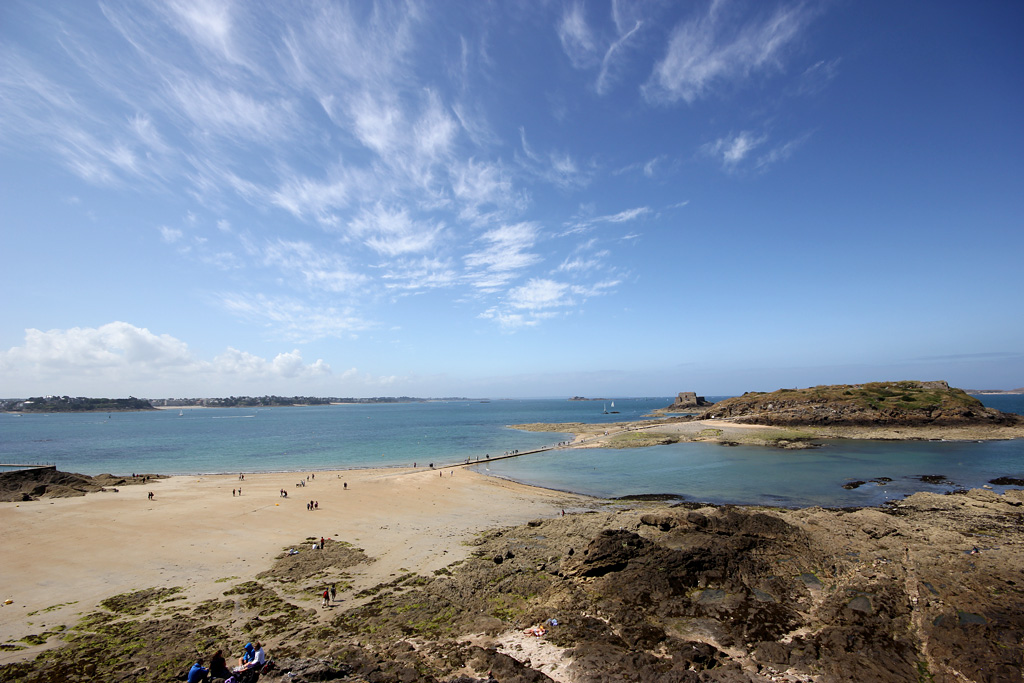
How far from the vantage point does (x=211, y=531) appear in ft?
78.2

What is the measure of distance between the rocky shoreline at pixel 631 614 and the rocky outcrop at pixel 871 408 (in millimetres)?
65601

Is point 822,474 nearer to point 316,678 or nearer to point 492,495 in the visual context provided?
point 492,495

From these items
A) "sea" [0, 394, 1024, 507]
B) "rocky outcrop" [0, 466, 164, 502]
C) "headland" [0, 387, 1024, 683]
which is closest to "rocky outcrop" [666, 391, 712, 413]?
"sea" [0, 394, 1024, 507]

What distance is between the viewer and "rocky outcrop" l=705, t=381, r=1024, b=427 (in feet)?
229

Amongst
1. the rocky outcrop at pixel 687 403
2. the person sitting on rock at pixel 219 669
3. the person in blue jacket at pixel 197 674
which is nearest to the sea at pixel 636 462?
the person sitting on rock at pixel 219 669

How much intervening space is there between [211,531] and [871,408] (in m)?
98.8

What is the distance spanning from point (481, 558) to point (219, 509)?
2112cm

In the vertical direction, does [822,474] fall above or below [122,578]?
below

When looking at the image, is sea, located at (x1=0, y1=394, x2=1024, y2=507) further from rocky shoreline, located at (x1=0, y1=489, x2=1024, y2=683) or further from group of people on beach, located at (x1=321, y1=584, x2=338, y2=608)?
group of people on beach, located at (x1=321, y1=584, x2=338, y2=608)

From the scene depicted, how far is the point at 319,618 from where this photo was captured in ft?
46.3

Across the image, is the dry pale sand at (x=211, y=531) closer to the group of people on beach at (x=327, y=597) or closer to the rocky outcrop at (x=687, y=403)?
the group of people on beach at (x=327, y=597)

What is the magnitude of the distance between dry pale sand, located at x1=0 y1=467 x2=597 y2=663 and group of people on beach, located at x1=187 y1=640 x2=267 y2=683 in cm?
585

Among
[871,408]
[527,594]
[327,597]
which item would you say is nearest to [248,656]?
[327,597]

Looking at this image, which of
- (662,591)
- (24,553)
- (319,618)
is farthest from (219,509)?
(662,591)
